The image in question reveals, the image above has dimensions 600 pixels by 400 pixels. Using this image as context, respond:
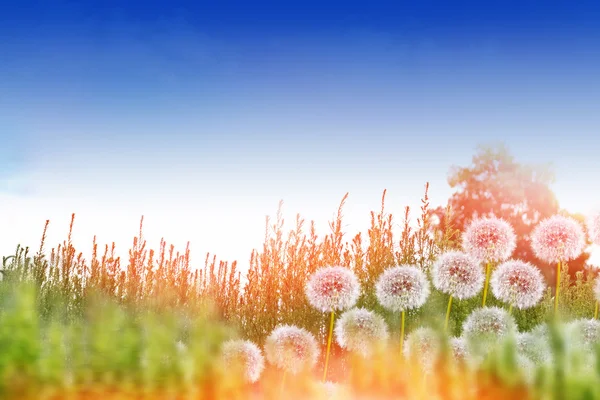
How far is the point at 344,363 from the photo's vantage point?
19.0 feet

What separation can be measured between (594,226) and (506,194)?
43.2ft

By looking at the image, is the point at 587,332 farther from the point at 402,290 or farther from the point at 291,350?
the point at 291,350

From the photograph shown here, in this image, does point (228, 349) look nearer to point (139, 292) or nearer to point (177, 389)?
point (177, 389)

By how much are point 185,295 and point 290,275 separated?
244 cm

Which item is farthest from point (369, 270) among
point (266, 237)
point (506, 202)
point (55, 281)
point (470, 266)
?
point (506, 202)

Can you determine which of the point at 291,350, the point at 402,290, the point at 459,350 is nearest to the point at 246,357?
the point at 291,350

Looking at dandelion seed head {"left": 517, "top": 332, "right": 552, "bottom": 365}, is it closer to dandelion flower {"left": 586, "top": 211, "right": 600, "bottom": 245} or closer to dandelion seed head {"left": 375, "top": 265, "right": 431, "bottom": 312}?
dandelion seed head {"left": 375, "top": 265, "right": 431, "bottom": 312}

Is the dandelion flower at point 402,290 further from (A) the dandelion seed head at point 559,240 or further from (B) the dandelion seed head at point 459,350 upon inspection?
(A) the dandelion seed head at point 559,240

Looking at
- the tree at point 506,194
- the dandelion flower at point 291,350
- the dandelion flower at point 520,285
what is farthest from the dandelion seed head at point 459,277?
the tree at point 506,194

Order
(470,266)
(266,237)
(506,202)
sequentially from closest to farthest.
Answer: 1. (470,266)
2. (266,237)
3. (506,202)

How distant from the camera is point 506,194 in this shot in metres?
17.2

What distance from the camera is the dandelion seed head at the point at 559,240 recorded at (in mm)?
4363

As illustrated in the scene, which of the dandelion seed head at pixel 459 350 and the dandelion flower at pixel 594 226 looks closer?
the dandelion seed head at pixel 459 350

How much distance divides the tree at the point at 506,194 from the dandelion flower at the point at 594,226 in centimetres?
1205
